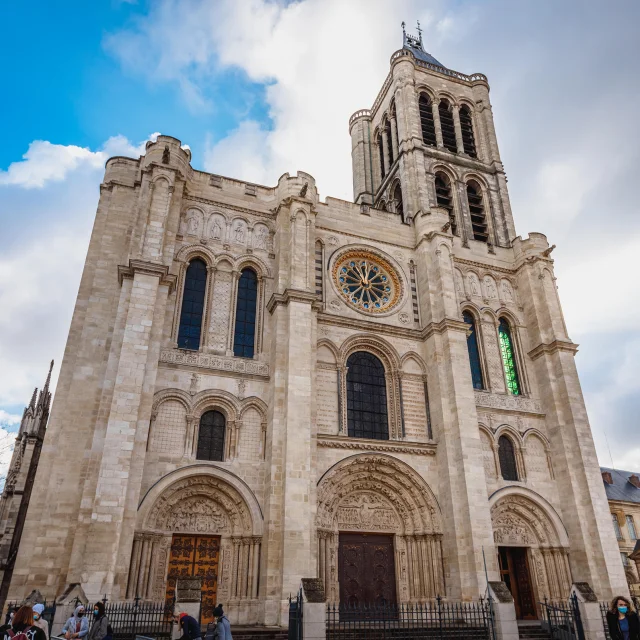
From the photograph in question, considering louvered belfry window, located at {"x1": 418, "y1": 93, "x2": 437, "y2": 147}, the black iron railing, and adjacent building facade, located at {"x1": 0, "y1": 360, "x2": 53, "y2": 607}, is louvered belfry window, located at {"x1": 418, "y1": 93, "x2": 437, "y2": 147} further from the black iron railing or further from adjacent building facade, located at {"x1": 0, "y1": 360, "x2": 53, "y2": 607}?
the black iron railing

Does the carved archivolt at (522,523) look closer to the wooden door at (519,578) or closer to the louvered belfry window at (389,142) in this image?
the wooden door at (519,578)

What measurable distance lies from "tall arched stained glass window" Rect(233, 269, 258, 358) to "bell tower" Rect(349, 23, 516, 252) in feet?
27.5

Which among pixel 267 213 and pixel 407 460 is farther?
pixel 267 213

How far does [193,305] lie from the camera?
18578 millimetres

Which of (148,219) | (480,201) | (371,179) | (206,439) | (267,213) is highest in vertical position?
(371,179)

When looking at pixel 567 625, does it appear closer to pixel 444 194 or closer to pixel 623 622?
pixel 623 622

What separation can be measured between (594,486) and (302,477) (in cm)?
1103

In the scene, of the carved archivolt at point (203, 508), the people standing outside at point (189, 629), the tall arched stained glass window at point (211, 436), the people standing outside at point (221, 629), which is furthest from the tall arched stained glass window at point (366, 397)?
the people standing outside at point (189, 629)

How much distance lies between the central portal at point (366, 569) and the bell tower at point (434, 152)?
1354cm

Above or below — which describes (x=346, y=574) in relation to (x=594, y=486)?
below

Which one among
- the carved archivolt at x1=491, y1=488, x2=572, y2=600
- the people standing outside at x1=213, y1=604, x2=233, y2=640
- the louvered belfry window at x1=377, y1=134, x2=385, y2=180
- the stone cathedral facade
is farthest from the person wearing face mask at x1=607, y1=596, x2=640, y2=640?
the louvered belfry window at x1=377, y1=134, x2=385, y2=180

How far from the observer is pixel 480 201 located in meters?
27.9

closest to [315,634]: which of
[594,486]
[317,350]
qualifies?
[317,350]

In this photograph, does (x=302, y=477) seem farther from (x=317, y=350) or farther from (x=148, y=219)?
(x=148, y=219)
